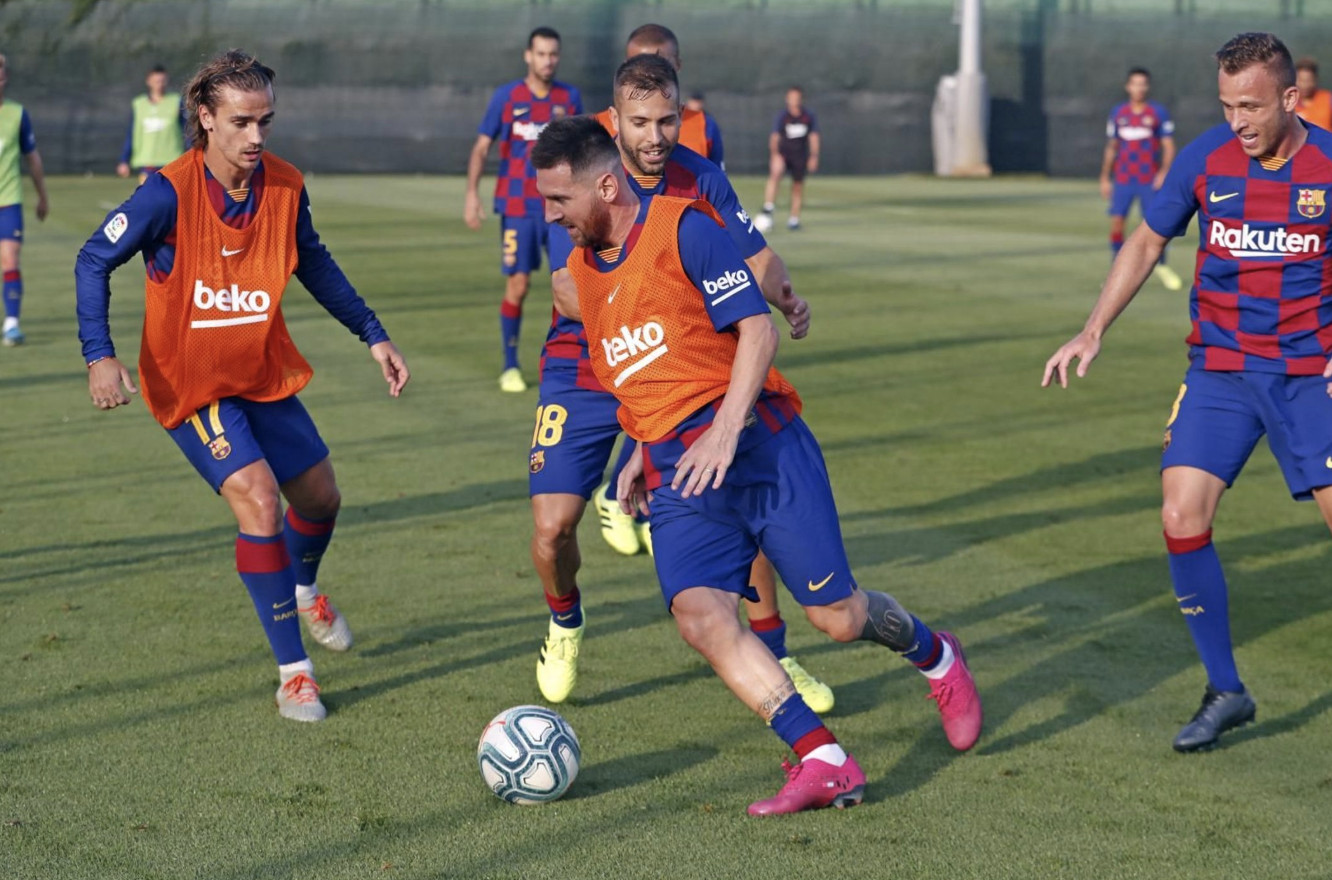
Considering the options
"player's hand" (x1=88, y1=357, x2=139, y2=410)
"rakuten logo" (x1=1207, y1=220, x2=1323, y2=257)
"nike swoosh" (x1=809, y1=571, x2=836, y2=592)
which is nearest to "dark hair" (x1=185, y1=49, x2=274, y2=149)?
"player's hand" (x1=88, y1=357, x2=139, y2=410)

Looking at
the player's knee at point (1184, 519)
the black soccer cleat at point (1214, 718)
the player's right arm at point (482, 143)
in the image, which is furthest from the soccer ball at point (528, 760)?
the player's right arm at point (482, 143)

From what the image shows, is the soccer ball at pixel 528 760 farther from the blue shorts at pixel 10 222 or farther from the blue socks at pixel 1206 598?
the blue shorts at pixel 10 222

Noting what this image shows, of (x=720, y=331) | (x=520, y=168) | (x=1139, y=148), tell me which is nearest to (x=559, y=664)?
(x=720, y=331)

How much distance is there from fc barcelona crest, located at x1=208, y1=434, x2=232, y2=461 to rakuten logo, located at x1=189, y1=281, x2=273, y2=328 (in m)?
0.37

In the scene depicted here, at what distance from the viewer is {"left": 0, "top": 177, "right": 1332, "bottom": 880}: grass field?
4.35 m

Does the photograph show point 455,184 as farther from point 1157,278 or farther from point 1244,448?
point 1244,448

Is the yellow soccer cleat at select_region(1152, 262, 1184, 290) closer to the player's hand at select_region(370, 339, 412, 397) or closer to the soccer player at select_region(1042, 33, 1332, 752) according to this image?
the soccer player at select_region(1042, 33, 1332, 752)

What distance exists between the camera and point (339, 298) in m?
5.74

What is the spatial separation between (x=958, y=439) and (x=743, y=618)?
390 cm

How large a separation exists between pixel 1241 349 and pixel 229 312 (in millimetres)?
3231

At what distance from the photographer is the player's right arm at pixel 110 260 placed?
5137mm

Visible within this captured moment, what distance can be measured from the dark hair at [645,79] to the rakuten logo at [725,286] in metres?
1.02

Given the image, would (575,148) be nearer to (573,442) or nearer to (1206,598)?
(573,442)

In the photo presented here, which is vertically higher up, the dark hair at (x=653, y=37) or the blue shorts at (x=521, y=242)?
the dark hair at (x=653, y=37)
